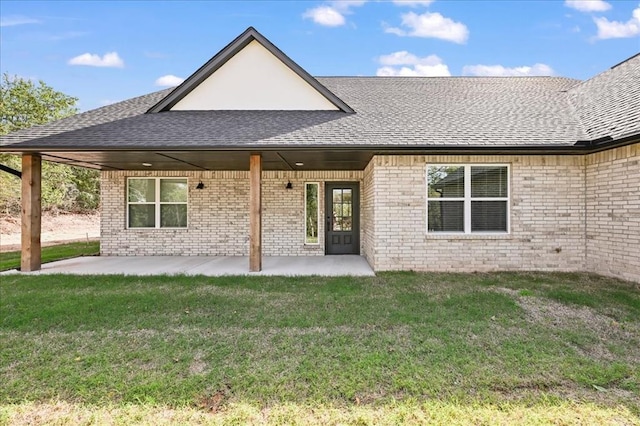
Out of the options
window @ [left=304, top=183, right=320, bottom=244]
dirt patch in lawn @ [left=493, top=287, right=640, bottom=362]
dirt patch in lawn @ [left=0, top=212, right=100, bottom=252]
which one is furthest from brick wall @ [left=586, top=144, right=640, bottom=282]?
dirt patch in lawn @ [left=0, top=212, right=100, bottom=252]

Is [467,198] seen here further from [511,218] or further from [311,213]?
[311,213]

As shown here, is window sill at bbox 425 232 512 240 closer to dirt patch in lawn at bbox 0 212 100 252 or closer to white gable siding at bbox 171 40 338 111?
white gable siding at bbox 171 40 338 111

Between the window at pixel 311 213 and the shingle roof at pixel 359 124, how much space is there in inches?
112

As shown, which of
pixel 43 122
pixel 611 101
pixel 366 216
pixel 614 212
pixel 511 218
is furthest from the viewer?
pixel 43 122

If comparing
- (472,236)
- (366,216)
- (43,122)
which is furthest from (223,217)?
(43,122)

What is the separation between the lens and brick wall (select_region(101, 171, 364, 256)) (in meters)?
10.8

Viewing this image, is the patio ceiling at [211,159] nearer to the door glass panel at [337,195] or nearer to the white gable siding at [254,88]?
the door glass panel at [337,195]

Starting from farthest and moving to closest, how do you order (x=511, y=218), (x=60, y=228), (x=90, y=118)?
(x=60, y=228) → (x=90, y=118) → (x=511, y=218)

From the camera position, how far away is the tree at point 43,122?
2173 cm

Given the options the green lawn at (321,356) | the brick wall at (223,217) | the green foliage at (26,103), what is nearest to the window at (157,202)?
the brick wall at (223,217)

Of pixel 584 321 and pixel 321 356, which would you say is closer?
pixel 321 356

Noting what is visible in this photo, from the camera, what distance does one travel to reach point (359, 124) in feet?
26.4

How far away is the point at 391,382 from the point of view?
2965 mm

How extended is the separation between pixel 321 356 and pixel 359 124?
6001 millimetres
